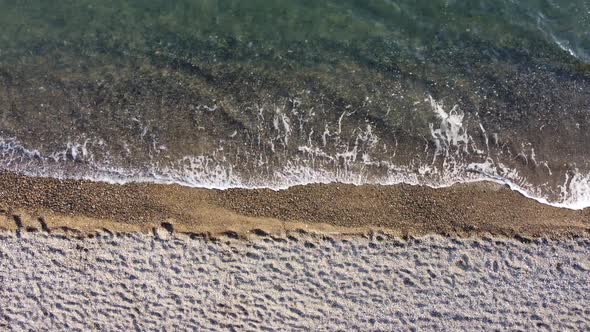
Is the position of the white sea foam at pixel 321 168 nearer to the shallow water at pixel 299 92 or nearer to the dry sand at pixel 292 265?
the shallow water at pixel 299 92

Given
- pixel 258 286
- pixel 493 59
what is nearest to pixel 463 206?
pixel 493 59

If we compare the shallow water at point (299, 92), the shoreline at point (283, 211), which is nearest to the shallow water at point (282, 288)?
the shoreline at point (283, 211)

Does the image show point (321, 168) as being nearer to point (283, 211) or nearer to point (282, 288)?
point (283, 211)

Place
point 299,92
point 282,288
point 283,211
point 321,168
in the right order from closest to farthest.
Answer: point 282,288
point 283,211
point 321,168
point 299,92

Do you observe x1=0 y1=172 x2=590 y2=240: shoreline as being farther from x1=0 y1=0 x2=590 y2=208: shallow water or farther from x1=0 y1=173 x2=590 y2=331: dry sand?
x1=0 y1=0 x2=590 y2=208: shallow water

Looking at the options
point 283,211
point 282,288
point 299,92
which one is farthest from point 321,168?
point 282,288

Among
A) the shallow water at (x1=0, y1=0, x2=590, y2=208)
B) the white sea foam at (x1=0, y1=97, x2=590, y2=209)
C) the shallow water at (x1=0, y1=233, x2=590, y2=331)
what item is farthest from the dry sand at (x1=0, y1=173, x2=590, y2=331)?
the shallow water at (x1=0, y1=0, x2=590, y2=208)

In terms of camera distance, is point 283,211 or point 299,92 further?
point 299,92
